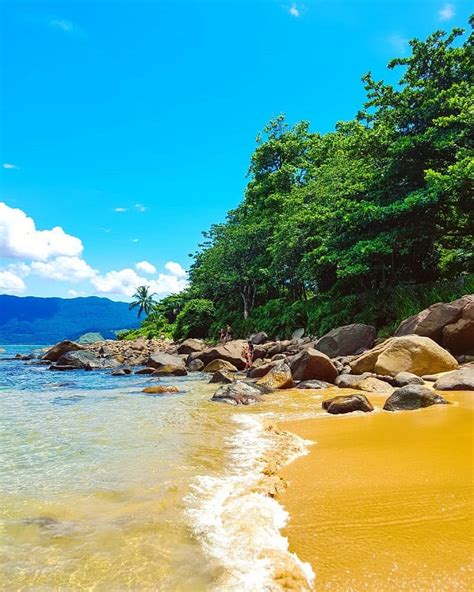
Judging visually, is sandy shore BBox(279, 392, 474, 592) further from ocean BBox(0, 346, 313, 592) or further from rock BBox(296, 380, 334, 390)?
rock BBox(296, 380, 334, 390)

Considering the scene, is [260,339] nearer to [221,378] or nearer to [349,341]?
[349,341]

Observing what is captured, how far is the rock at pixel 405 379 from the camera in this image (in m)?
9.89

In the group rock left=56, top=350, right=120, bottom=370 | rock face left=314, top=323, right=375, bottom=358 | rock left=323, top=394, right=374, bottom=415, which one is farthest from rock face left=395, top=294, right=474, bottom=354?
rock left=56, top=350, right=120, bottom=370

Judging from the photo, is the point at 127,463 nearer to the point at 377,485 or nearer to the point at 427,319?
the point at 377,485

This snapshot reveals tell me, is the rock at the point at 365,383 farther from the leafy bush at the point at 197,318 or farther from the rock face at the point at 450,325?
the leafy bush at the point at 197,318

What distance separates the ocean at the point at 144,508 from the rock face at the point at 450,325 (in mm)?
7655

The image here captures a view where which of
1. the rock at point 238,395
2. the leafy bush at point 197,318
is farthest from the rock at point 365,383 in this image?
the leafy bush at point 197,318

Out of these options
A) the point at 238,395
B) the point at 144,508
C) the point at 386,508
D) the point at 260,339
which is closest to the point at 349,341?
the point at 238,395

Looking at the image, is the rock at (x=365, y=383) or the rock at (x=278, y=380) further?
the rock at (x=278, y=380)

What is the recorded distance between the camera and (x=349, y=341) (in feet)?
52.7

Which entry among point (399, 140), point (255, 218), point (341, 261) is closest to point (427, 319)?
point (341, 261)

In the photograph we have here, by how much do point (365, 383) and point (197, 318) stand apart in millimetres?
29093

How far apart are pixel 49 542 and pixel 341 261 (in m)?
16.5

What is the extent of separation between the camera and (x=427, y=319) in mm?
13398
